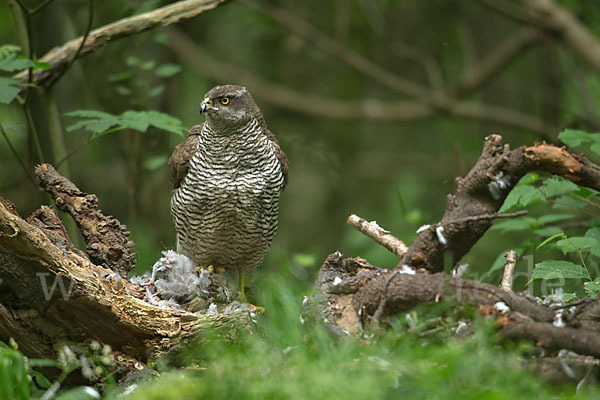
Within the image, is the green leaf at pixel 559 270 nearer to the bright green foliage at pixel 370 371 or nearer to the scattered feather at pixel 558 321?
the scattered feather at pixel 558 321

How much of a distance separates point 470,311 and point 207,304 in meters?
1.58

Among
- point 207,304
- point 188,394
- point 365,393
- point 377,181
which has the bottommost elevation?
point 377,181

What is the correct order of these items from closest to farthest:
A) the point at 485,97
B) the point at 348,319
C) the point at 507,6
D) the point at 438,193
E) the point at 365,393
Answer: the point at 365,393 < the point at 348,319 < the point at 507,6 < the point at 438,193 < the point at 485,97

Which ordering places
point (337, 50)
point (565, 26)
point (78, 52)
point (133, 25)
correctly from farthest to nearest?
1. point (337, 50)
2. point (565, 26)
3. point (133, 25)
4. point (78, 52)

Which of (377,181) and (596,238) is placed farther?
(377,181)

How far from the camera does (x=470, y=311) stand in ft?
8.95

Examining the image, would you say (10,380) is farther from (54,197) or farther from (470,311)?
(470,311)

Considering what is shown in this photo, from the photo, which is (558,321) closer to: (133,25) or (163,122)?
(163,122)

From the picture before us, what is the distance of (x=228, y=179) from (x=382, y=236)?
3.80 ft

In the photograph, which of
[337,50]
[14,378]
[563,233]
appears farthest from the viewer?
[337,50]

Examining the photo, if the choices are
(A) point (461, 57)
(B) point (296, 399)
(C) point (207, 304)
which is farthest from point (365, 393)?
(A) point (461, 57)

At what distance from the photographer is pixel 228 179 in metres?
4.27

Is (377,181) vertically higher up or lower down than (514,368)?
lower down

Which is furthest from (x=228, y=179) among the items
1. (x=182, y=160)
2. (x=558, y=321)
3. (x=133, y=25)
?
(x=558, y=321)
